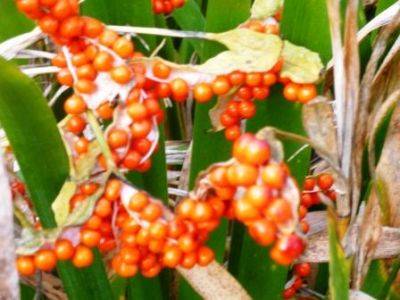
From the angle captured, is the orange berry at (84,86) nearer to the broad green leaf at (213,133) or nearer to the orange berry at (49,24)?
the orange berry at (49,24)

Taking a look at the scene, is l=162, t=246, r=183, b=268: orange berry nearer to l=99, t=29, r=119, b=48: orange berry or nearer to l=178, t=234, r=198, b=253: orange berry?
l=178, t=234, r=198, b=253: orange berry

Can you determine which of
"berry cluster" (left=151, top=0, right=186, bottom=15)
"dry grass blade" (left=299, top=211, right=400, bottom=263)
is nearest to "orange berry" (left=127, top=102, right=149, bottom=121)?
"berry cluster" (left=151, top=0, right=186, bottom=15)

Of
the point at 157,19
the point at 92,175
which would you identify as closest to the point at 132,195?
the point at 92,175

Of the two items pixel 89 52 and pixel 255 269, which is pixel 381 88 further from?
pixel 89 52

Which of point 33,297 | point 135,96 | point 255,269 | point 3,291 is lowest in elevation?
point 33,297

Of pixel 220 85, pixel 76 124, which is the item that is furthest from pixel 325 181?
pixel 76 124

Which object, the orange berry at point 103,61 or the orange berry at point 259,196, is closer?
the orange berry at point 259,196

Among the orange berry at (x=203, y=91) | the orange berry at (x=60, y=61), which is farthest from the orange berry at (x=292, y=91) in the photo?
the orange berry at (x=60, y=61)
